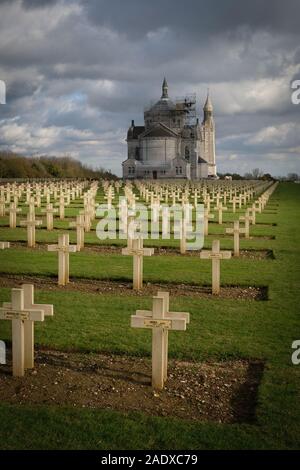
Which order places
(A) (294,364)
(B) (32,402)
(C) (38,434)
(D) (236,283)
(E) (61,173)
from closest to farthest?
1. (C) (38,434)
2. (B) (32,402)
3. (A) (294,364)
4. (D) (236,283)
5. (E) (61,173)

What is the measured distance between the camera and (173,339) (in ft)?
23.5

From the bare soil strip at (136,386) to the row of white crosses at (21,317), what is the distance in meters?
0.22

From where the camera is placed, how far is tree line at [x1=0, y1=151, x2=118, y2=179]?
67875mm

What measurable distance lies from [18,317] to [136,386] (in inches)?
53.4

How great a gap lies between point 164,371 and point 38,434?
1587 millimetres

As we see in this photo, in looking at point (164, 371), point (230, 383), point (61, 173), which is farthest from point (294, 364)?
point (61, 173)

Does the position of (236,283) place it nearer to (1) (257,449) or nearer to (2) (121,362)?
(2) (121,362)

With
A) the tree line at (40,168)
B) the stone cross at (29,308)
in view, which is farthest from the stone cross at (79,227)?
the tree line at (40,168)

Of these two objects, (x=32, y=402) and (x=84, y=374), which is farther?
(x=84, y=374)

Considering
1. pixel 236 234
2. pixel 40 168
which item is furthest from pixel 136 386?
pixel 40 168

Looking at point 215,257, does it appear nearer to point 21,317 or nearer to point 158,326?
point 158,326

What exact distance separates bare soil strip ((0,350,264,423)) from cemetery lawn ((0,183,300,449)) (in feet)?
0.50
